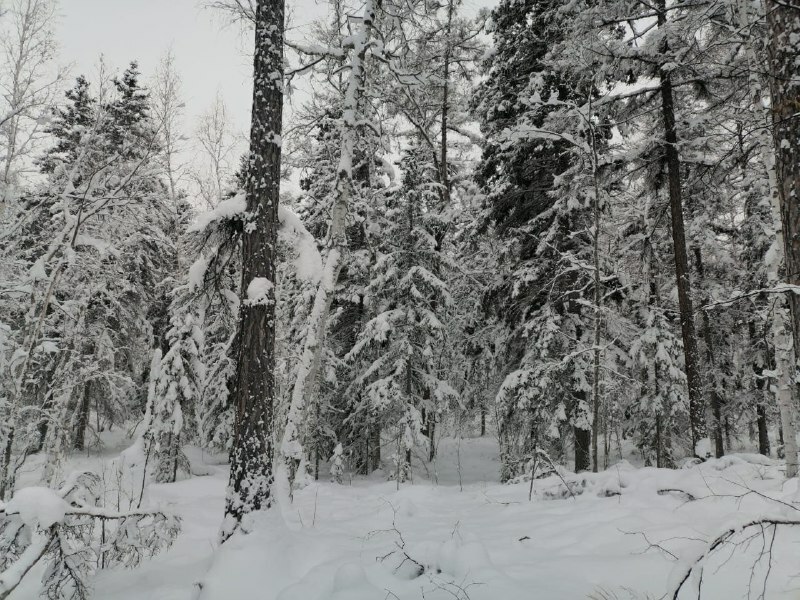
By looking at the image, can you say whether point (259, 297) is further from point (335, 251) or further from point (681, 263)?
point (681, 263)

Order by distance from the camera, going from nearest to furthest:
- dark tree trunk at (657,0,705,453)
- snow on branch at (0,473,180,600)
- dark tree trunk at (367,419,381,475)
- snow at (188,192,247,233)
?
snow on branch at (0,473,180,600)
snow at (188,192,247,233)
dark tree trunk at (657,0,705,453)
dark tree trunk at (367,419,381,475)

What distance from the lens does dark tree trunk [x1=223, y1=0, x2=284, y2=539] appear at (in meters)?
4.98

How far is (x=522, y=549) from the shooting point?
13.9 ft

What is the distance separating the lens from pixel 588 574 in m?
3.40

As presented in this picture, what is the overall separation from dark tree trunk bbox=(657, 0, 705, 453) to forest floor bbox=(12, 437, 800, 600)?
3.17 m

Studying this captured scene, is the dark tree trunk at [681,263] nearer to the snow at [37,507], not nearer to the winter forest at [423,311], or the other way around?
the winter forest at [423,311]

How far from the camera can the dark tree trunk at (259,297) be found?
4.98 metres

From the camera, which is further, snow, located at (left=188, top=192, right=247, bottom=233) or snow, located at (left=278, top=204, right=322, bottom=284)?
snow, located at (left=278, top=204, right=322, bottom=284)

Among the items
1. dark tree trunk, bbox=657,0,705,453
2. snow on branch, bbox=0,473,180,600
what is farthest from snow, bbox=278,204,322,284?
dark tree trunk, bbox=657,0,705,453

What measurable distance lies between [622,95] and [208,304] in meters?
10.4

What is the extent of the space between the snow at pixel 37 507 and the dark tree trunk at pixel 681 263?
1072cm

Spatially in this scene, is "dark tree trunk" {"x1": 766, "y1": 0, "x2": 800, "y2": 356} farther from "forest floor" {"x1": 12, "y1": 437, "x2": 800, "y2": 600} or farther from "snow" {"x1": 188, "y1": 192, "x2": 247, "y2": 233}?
"snow" {"x1": 188, "y1": 192, "x2": 247, "y2": 233}

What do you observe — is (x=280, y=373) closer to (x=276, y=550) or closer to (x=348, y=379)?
(x=348, y=379)

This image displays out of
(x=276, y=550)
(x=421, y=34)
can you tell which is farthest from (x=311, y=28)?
(x=276, y=550)
